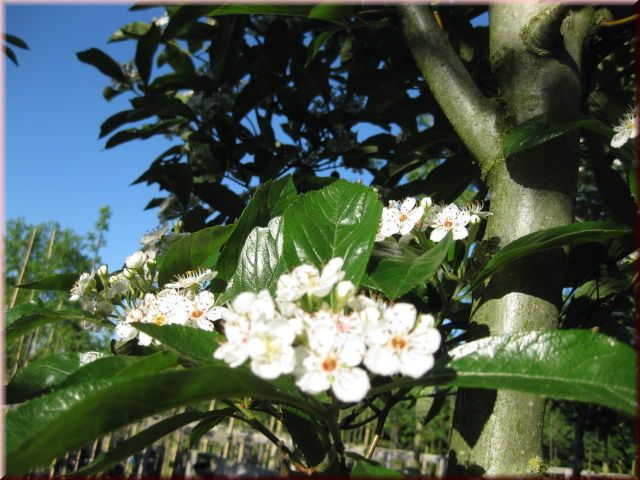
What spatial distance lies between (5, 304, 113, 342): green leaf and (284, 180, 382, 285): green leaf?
0.46 meters

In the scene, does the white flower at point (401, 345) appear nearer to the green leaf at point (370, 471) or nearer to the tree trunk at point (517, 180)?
the green leaf at point (370, 471)

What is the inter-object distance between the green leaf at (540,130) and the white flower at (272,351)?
514mm

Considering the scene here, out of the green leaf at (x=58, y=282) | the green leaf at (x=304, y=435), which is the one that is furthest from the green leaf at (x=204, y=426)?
the green leaf at (x=58, y=282)

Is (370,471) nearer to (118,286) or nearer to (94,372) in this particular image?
(94,372)

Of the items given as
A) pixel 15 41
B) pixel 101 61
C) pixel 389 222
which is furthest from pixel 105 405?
pixel 15 41

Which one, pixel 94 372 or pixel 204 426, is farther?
pixel 204 426

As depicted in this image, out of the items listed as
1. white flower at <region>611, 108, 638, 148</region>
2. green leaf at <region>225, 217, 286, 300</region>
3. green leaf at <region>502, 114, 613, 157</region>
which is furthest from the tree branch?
green leaf at <region>225, 217, 286, 300</region>

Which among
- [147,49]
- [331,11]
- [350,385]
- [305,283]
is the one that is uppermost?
[147,49]

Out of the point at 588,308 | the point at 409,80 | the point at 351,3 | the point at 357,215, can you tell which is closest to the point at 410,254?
the point at 357,215

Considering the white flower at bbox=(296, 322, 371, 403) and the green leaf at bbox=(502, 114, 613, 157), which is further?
the green leaf at bbox=(502, 114, 613, 157)

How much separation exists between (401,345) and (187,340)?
0.26m

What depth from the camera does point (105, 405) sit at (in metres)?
0.47

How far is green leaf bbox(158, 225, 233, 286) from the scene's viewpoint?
0.94 meters

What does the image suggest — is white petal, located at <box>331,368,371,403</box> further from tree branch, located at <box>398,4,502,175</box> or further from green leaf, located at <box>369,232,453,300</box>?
tree branch, located at <box>398,4,502,175</box>
